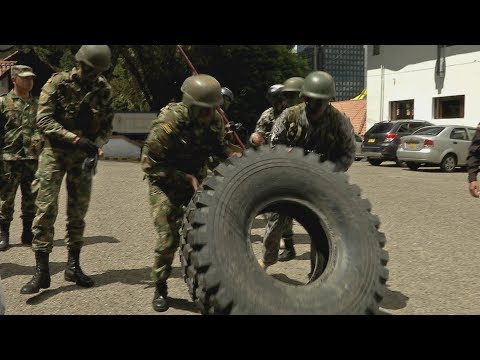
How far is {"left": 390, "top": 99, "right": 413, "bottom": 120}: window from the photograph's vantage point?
27.4m

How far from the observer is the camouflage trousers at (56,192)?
4426 millimetres

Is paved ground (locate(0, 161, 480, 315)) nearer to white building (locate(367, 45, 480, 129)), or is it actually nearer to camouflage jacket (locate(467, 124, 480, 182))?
camouflage jacket (locate(467, 124, 480, 182))

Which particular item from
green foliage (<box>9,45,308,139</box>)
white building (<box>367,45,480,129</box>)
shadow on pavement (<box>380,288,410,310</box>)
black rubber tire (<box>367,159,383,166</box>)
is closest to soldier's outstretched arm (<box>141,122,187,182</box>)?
shadow on pavement (<box>380,288,410,310</box>)

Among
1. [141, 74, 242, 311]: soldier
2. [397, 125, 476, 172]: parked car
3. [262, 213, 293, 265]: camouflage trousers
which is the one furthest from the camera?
[397, 125, 476, 172]: parked car

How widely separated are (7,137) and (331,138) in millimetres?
3783

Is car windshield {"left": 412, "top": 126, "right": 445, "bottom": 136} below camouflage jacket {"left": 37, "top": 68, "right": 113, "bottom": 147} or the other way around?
the other way around

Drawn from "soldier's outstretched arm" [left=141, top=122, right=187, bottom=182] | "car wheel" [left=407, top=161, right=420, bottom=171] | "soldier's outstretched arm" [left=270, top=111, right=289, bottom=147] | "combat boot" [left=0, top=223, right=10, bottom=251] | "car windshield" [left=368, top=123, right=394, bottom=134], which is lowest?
"combat boot" [left=0, top=223, right=10, bottom=251]

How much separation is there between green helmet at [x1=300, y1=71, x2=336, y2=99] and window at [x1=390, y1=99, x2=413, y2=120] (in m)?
24.6

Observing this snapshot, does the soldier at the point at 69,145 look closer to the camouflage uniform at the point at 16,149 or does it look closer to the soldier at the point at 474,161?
the camouflage uniform at the point at 16,149

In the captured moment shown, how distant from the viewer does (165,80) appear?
26.8 m

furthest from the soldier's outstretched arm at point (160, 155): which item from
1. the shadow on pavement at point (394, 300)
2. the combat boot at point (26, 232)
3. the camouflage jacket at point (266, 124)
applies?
the combat boot at point (26, 232)

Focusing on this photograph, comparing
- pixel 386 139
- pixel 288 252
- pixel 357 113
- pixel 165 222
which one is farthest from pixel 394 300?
pixel 357 113

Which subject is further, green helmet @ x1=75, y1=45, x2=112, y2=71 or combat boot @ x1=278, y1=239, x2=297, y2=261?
combat boot @ x1=278, y1=239, x2=297, y2=261

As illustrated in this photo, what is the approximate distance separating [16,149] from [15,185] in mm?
426
